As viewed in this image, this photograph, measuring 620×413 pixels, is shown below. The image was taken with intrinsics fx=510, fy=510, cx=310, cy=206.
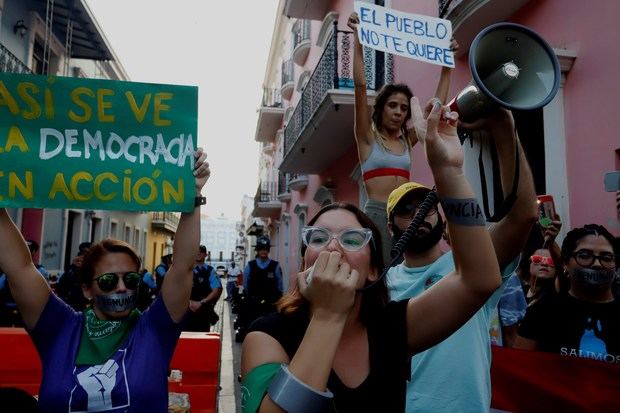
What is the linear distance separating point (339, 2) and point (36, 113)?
1239 centimetres

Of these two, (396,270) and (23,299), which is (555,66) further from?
(23,299)

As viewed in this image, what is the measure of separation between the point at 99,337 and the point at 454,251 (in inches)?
56.8

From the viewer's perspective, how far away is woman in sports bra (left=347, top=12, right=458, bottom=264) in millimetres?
3152

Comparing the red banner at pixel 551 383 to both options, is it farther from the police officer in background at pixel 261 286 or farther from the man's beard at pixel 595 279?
the police officer in background at pixel 261 286

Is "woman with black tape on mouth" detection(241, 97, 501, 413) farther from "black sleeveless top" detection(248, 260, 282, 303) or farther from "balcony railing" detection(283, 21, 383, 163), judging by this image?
"balcony railing" detection(283, 21, 383, 163)

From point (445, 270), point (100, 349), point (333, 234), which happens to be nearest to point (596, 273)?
point (445, 270)

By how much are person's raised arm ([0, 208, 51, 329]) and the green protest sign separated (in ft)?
0.58

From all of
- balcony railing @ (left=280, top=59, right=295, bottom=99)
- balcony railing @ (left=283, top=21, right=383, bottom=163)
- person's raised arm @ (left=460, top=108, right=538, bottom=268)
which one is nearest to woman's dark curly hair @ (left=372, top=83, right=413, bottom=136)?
person's raised arm @ (left=460, top=108, right=538, bottom=268)

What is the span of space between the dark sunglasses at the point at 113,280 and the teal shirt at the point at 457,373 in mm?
1200

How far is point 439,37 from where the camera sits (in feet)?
10.2

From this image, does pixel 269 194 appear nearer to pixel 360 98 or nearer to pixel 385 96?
pixel 385 96

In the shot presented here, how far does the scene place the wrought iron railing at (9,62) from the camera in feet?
36.0

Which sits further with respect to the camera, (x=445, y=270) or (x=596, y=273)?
(x=596, y=273)

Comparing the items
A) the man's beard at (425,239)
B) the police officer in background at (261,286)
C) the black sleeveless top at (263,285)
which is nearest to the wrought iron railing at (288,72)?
the police officer in background at (261,286)
